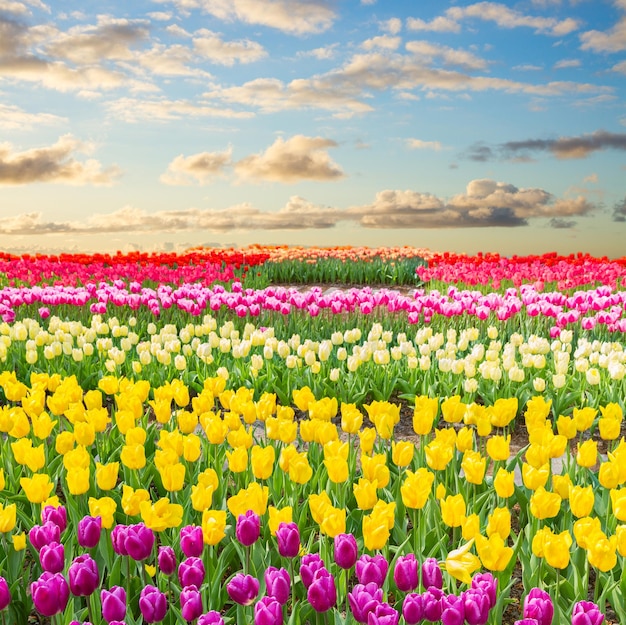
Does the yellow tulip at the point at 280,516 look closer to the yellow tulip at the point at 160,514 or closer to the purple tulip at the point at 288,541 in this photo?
the purple tulip at the point at 288,541

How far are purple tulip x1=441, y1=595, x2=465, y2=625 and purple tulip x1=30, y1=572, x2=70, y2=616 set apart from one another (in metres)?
1.21

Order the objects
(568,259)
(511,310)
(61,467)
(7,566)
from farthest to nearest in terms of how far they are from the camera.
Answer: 1. (568,259)
2. (511,310)
3. (61,467)
4. (7,566)

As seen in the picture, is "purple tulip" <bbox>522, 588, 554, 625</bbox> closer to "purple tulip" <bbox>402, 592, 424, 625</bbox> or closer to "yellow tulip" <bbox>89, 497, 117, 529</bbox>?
"purple tulip" <bbox>402, 592, 424, 625</bbox>

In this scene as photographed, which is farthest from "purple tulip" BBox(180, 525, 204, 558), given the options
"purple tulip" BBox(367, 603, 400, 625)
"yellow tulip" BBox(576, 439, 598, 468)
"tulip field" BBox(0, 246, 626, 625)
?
"yellow tulip" BBox(576, 439, 598, 468)

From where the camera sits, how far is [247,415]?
14.4 feet

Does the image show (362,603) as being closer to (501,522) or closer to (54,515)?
(501,522)

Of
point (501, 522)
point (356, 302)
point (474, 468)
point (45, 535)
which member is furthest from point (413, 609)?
point (356, 302)

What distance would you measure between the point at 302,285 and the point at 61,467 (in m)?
16.6

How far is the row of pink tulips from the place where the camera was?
9.67m

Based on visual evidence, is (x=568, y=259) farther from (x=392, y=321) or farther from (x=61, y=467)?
(x=61, y=467)

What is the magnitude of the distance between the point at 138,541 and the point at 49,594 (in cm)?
39

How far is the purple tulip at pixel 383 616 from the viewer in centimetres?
208

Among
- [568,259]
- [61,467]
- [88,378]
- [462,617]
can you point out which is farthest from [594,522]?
[568,259]

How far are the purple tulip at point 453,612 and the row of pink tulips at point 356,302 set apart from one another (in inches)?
279
